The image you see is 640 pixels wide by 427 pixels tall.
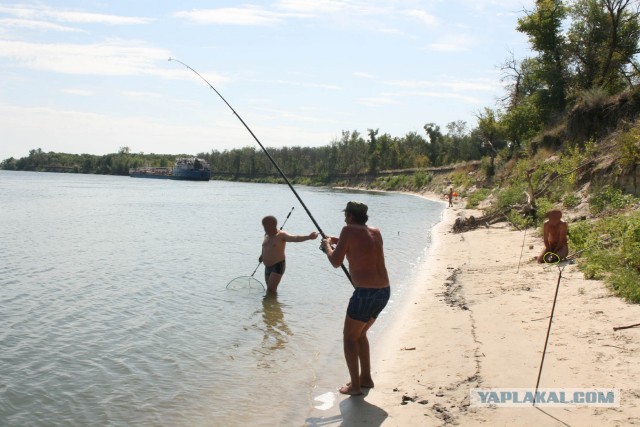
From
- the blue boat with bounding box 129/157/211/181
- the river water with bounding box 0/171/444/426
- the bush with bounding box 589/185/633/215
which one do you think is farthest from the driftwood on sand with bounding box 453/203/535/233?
the blue boat with bounding box 129/157/211/181

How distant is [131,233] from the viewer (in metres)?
25.0

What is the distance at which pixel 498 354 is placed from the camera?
256 inches

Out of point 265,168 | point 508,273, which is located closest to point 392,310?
point 508,273

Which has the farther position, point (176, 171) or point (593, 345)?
point (176, 171)

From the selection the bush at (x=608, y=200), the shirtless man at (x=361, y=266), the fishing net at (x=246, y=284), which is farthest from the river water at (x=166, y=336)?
the bush at (x=608, y=200)

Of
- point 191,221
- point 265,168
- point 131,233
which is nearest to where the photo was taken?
point 131,233

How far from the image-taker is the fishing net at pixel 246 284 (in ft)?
39.4

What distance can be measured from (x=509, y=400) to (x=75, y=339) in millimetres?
6609

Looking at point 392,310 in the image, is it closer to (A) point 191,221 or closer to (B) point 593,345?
(B) point 593,345

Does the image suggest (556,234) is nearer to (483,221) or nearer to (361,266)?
(361,266)

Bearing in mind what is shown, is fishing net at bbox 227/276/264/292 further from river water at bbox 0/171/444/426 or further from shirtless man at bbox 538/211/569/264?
shirtless man at bbox 538/211/569/264

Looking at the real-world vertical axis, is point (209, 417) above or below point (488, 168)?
below

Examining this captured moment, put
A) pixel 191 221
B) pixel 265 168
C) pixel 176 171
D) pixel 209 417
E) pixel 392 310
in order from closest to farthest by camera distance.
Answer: pixel 209 417 < pixel 392 310 < pixel 191 221 < pixel 176 171 < pixel 265 168

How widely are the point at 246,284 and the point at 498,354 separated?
6.78 meters
